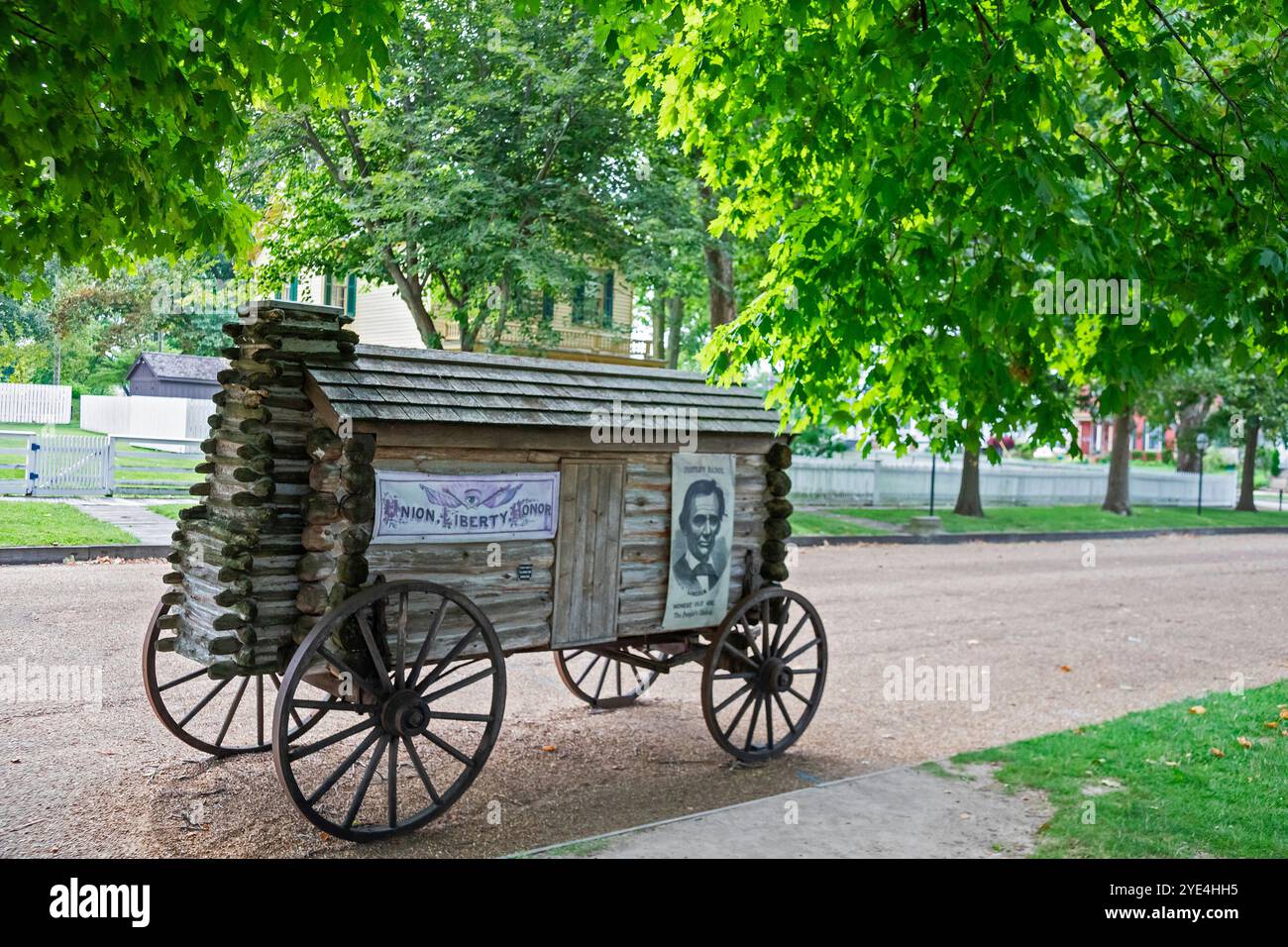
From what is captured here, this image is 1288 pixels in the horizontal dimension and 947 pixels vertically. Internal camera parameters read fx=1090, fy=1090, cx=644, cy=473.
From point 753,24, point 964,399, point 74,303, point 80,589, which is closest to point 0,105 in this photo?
point 753,24

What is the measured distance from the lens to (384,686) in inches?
245

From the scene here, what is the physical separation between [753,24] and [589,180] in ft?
47.1

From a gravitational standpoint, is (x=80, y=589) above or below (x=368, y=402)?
below

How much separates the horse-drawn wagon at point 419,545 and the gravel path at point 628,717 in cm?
36

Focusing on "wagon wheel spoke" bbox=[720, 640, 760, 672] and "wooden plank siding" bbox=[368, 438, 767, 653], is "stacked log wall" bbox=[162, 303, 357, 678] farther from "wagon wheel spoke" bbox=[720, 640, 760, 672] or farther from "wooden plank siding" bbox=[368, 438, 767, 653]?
"wagon wheel spoke" bbox=[720, 640, 760, 672]

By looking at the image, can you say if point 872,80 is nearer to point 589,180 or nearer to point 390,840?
point 390,840

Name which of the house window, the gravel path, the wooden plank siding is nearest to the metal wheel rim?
the gravel path

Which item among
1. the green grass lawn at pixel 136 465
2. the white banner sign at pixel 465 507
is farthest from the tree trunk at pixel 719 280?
the white banner sign at pixel 465 507

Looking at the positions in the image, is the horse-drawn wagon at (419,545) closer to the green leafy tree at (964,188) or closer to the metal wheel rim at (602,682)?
the metal wheel rim at (602,682)

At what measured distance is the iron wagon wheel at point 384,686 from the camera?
588 cm

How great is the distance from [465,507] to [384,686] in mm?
1150

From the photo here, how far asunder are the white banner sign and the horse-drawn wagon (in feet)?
0.04

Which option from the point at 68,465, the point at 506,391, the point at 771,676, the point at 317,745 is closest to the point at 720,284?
the point at 68,465

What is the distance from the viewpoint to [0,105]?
549 cm
